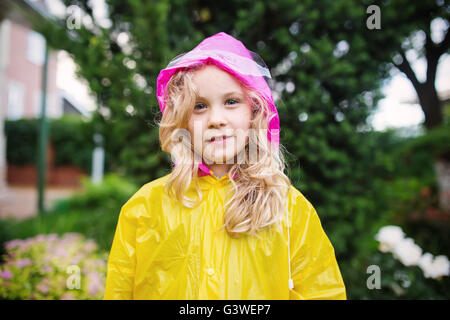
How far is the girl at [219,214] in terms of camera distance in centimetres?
138

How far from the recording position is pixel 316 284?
1.46m

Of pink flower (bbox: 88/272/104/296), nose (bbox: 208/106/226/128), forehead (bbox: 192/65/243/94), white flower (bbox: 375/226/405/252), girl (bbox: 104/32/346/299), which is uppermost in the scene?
forehead (bbox: 192/65/243/94)

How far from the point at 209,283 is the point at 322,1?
2.77 meters

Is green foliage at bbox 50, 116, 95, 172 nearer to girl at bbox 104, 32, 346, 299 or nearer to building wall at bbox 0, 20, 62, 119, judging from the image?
building wall at bbox 0, 20, 62, 119

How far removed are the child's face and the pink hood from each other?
1.7 inches

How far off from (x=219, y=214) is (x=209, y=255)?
0.19 metres

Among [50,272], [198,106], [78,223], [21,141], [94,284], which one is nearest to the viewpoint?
[198,106]

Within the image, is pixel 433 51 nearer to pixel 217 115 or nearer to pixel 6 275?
pixel 217 115

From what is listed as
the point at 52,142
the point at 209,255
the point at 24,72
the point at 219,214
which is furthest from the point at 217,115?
the point at 24,72

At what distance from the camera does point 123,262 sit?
147cm

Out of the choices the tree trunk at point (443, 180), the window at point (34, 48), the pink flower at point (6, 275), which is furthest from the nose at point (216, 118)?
the window at point (34, 48)

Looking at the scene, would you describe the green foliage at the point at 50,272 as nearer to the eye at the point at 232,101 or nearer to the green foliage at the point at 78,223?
the green foliage at the point at 78,223

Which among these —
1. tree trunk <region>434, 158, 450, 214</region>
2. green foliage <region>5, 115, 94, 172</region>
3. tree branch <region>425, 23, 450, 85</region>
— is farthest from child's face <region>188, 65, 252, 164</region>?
green foliage <region>5, 115, 94, 172</region>

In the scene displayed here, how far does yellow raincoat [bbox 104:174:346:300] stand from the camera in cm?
136
